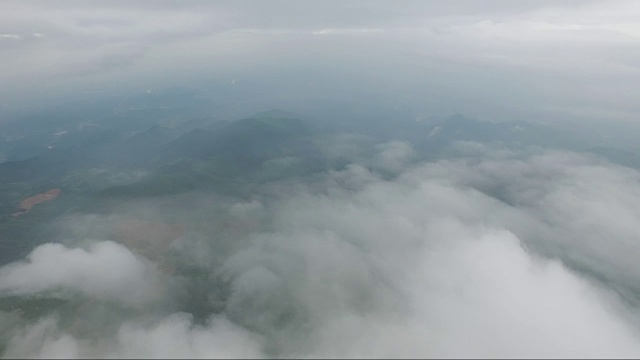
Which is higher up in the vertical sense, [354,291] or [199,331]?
[354,291]

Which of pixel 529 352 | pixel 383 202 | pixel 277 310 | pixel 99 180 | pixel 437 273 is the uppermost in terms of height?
pixel 99 180

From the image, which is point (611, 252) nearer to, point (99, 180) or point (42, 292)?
point (42, 292)

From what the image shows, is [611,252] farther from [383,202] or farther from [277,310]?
[277,310]

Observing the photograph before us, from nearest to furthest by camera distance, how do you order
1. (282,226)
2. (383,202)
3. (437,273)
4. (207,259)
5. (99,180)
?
(437,273) < (207,259) < (282,226) < (383,202) < (99,180)

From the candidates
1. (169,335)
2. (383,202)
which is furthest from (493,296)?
(169,335)

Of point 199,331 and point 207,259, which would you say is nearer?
point 199,331

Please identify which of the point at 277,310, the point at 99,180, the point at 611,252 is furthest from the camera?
the point at 99,180
